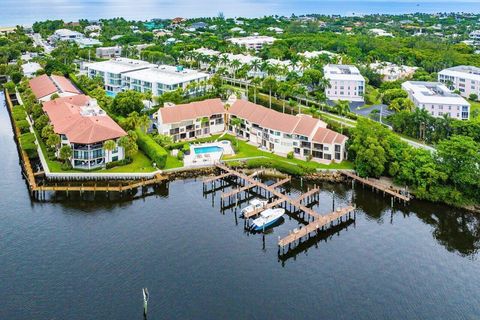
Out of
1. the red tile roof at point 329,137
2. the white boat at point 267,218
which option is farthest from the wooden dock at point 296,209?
the red tile roof at point 329,137

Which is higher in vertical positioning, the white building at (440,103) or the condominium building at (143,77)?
the condominium building at (143,77)

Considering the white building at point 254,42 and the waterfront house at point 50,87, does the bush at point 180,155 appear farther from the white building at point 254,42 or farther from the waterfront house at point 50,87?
the white building at point 254,42

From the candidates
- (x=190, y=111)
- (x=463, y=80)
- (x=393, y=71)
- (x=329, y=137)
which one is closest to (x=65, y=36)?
(x=190, y=111)

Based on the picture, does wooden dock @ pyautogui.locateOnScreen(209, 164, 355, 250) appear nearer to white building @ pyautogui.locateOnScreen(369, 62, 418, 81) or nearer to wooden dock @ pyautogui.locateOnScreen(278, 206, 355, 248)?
wooden dock @ pyautogui.locateOnScreen(278, 206, 355, 248)

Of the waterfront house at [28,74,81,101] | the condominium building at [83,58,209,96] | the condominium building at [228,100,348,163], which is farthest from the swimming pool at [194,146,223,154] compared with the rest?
the waterfront house at [28,74,81,101]

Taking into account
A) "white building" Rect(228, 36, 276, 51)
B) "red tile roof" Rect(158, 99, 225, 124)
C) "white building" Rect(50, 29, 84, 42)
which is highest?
"white building" Rect(50, 29, 84, 42)

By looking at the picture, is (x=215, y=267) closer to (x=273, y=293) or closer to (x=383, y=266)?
(x=273, y=293)

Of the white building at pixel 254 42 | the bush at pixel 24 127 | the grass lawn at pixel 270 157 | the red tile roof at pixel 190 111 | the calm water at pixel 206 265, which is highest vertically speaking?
the white building at pixel 254 42
